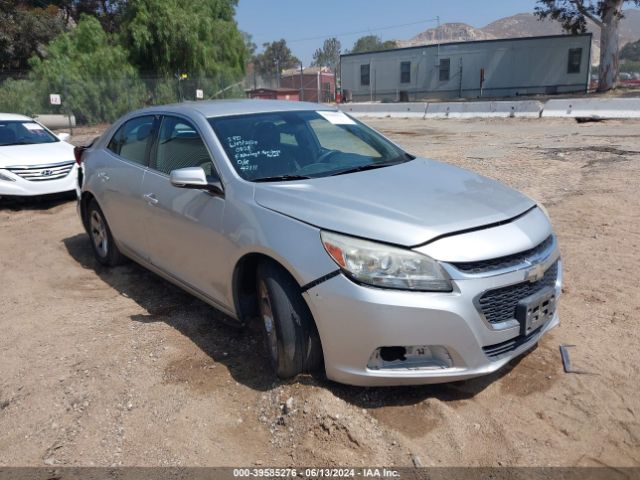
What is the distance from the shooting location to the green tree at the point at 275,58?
11225cm

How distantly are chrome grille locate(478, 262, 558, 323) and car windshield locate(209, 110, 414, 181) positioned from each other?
4.51 ft

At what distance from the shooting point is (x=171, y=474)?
2660 mm


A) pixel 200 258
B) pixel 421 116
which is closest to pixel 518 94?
pixel 421 116

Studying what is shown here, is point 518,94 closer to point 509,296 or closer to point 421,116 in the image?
point 421,116

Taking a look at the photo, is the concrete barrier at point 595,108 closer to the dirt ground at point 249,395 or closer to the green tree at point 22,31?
the dirt ground at point 249,395

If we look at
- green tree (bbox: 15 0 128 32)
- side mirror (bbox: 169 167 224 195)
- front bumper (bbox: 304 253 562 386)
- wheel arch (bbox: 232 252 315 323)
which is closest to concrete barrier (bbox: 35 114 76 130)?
green tree (bbox: 15 0 128 32)

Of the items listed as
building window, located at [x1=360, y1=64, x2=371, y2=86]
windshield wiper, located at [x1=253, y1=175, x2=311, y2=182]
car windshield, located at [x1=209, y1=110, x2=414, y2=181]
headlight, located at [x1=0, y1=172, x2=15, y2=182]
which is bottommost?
headlight, located at [x1=0, y1=172, x2=15, y2=182]

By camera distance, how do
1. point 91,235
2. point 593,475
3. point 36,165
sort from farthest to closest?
1. point 36,165
2. point 91,235
3. point 593,475

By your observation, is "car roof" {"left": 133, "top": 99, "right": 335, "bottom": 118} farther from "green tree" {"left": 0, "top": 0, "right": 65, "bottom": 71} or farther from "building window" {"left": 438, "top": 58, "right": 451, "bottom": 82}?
"building window" {"left": 438, "top": 58, "right": 451, "bottom": 82}

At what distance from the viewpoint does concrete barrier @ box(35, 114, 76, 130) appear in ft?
78.1

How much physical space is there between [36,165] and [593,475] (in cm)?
867

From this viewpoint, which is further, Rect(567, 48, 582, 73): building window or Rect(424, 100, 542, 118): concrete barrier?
Rect(567, 48, 582, 73): building window

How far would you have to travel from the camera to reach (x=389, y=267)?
2.75 meters

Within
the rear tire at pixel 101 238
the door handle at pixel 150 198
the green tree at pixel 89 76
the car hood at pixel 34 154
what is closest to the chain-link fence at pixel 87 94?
the green tree at pixel 89 76
